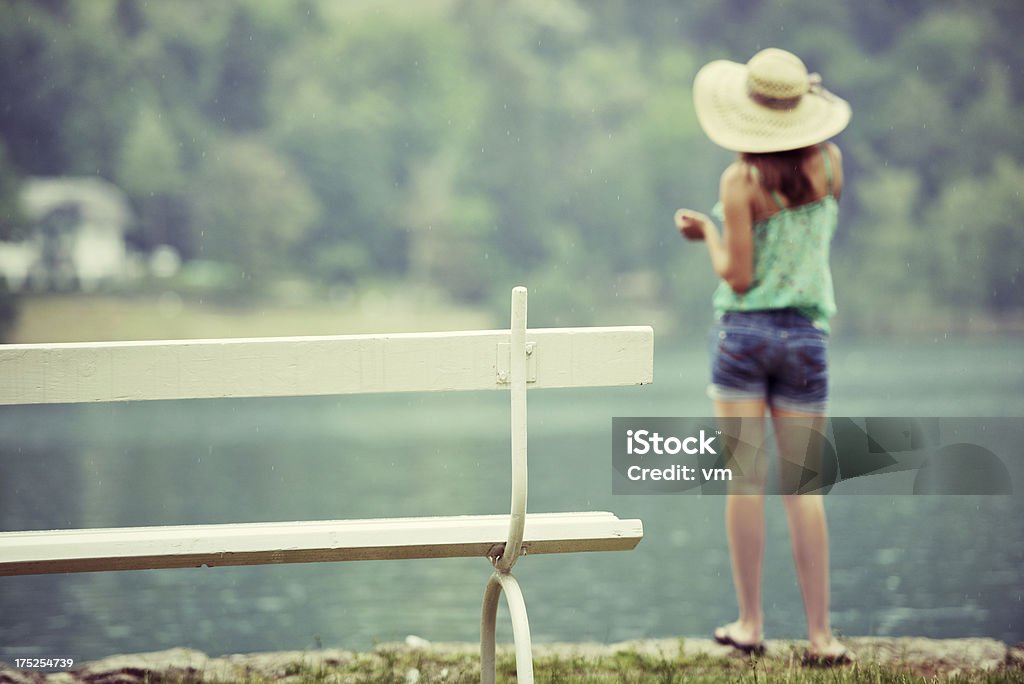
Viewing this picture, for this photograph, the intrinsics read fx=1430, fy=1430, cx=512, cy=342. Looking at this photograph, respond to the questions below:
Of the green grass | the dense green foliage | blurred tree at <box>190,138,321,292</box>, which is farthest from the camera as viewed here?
blurred tree at <box>190,138,321,292</box>

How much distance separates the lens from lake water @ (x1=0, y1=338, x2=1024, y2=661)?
5.10 meters

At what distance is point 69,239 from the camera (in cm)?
3666

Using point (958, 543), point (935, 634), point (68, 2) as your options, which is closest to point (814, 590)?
point (935, 634)

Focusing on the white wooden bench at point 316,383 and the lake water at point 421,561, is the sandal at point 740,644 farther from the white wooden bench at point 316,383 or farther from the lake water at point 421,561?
the white wooden bench at point 316,383

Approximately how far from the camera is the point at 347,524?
88.8 inches

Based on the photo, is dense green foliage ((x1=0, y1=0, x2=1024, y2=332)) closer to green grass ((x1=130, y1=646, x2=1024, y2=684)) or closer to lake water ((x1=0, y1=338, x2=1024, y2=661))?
lake water ((x1=0, y1=338, x2=1024, y2=661))

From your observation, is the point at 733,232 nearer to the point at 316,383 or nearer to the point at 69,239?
the point at 316,383

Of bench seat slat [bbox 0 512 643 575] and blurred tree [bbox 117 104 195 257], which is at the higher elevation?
blurred tree [bbox 117 104 195 257]

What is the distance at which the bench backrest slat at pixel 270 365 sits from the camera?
7.27 ft

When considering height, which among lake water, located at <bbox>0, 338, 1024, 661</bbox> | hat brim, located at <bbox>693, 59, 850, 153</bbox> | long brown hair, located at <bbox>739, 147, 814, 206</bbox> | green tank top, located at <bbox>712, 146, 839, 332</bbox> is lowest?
lake water, located at <bbox>0, 338, 1024, 661</bbox>

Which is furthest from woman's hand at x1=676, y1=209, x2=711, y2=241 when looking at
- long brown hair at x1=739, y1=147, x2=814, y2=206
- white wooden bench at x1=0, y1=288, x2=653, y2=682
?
white wooden bench at x1=0, y1=288, x2=653, y2=682

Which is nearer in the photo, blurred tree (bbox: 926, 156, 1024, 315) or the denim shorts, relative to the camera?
the denim shorts

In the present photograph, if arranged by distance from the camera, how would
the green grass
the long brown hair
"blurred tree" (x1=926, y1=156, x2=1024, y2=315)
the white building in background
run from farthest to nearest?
the white building in background
"blurred tree" (x1=926, y1=156, x2=1024, y2=315)
the long brown hair
the green grass

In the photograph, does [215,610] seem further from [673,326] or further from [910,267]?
[910,267]
